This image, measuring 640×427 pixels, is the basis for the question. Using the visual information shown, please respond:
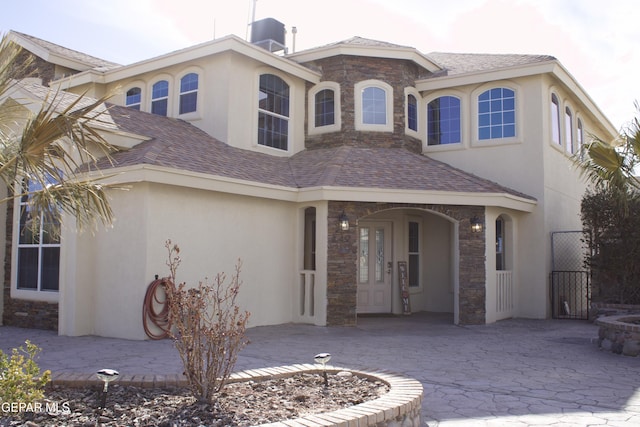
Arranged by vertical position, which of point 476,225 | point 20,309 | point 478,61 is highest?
point 478,61

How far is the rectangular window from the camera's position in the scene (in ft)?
51.6

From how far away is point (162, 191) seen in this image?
10234mm

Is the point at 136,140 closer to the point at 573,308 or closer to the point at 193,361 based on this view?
the point at 193,361

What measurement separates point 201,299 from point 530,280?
11390mm

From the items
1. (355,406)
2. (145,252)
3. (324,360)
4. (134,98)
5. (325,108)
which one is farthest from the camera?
(134,98)

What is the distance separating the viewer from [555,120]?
15398mm

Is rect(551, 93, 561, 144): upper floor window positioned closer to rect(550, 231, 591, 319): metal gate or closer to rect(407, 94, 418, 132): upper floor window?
rect(550, 231, 591, 319): metal gate

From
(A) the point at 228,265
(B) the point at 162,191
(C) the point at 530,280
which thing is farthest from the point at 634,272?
(B) the point at 162,191

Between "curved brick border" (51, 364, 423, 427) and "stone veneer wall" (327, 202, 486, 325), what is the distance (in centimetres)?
580

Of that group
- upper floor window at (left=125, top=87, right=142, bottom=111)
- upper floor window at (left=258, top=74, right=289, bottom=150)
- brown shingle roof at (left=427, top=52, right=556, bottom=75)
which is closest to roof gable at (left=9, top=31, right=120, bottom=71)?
upper floor window at (left=125, top=87, right=142, bottom=111)

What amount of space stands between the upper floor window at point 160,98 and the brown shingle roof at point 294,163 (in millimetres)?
1207

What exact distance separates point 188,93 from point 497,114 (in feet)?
26.1

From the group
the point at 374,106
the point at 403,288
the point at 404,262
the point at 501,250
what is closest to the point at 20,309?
the point at 403,288

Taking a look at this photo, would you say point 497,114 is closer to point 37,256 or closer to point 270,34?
point 270,34
